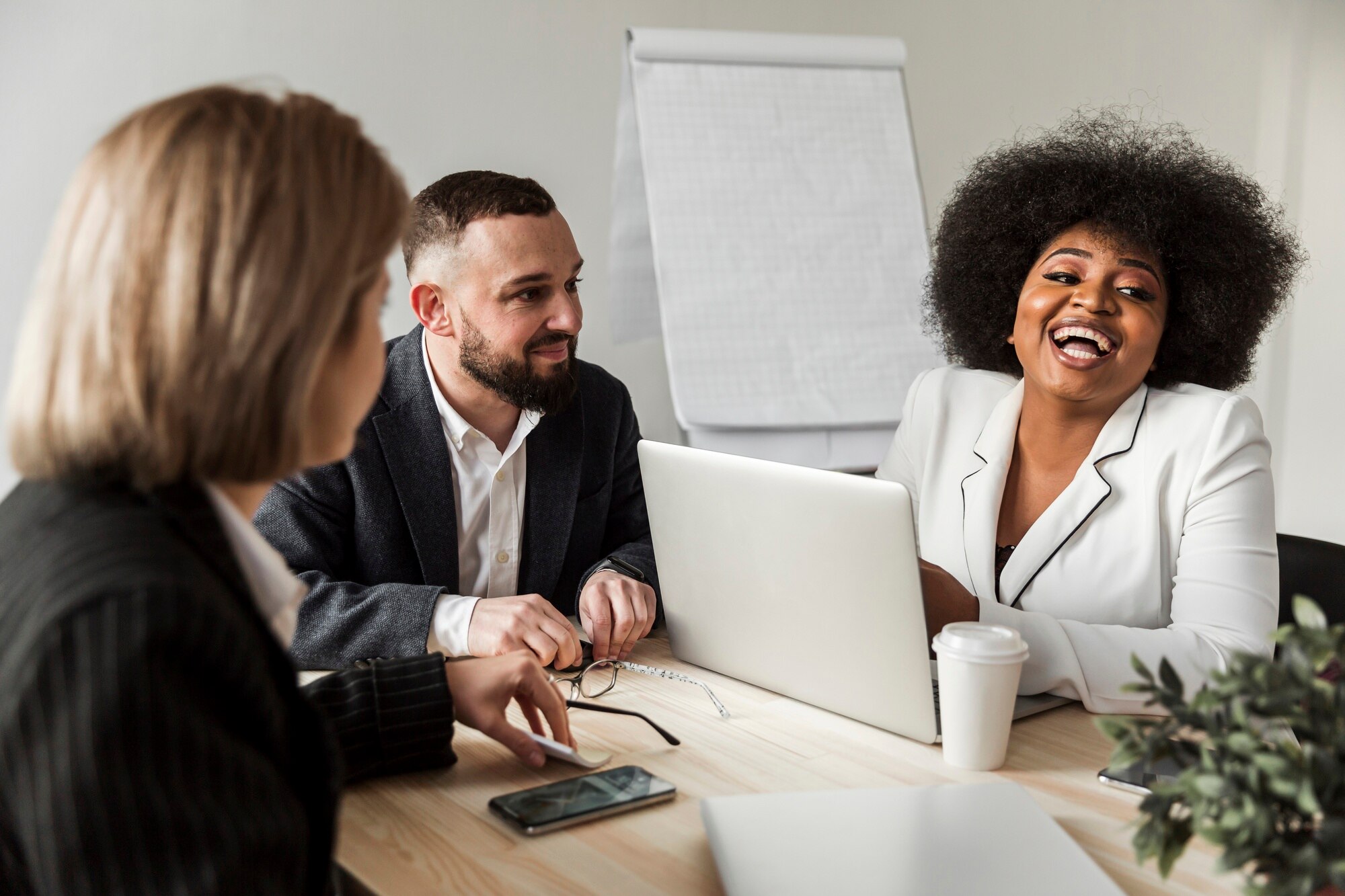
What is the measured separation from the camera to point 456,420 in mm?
1595

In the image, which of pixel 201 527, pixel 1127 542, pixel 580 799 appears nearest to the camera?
pixel 201 527

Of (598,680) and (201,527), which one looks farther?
(598,680)

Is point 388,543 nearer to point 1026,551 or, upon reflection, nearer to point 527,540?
point 527,540

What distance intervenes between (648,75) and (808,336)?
675 millimetres

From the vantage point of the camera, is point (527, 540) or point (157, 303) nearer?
point (157, 303)

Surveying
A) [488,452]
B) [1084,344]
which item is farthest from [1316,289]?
[488,452]

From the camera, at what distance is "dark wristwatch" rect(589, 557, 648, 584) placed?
59.4 inches

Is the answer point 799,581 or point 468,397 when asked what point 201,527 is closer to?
point 799,581

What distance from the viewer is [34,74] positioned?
2.24 meters

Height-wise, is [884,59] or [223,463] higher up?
[884,59]

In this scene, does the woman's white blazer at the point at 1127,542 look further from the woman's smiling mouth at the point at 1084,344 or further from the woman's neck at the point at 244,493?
the woman's neck at the point at 244,493

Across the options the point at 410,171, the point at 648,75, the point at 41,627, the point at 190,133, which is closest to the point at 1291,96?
the point at 648,75

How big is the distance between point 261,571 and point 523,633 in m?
0.56

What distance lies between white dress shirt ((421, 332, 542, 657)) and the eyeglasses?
35cm
